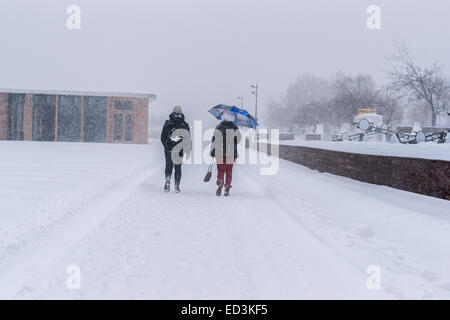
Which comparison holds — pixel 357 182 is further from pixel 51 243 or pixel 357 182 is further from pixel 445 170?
pixel 51 243

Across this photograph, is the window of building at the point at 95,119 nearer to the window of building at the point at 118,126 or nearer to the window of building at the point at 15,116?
the window of building at the point at 118,126

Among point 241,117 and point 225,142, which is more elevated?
point 241,117

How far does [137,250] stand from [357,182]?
28.8 ft

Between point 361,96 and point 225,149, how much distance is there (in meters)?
54.9

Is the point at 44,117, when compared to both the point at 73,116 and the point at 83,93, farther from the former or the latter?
the point at 83,93

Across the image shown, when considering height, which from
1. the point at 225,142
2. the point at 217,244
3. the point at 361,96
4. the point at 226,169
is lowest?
the point at 217,244

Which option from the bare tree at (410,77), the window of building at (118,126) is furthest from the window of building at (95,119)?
the bare tree at (410,77)

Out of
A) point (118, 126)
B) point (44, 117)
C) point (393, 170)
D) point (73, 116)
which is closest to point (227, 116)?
point (393, 170)

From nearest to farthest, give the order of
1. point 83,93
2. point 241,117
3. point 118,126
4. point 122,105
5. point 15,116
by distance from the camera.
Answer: point 241,117 < point 83,93 < point 15,116 < point 122,105 < point 118,126

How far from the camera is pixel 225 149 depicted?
29.4ft

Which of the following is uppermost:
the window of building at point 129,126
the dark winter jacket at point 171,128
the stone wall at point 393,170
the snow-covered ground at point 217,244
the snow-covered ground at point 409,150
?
the window of building at point 129,126

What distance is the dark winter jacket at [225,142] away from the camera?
29.4 ft
